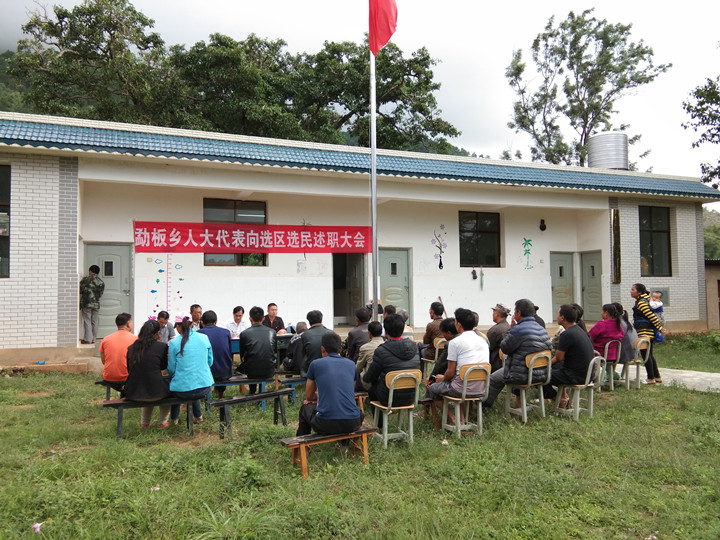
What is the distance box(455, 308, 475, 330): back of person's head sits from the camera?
5400 mm

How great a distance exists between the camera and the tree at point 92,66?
1856cm

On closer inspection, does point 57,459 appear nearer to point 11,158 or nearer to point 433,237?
point 11,158

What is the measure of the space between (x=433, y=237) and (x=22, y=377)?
28.8ft

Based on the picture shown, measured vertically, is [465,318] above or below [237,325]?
above

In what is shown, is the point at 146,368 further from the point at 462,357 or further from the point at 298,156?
the point at 298,156

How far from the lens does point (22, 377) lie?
810 centimetres

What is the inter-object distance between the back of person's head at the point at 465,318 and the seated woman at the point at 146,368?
9.94ft

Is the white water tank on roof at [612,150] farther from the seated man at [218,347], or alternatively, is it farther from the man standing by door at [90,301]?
the man standing by door at [90,301]

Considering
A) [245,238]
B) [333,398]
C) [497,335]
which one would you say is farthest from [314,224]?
[333,398]

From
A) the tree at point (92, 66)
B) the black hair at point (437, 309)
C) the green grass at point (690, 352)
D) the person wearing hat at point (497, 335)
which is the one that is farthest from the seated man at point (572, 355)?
the tree at point (92, 66)

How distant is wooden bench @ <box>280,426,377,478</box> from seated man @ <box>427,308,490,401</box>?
44.5 inches

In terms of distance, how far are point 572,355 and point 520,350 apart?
0.65 m

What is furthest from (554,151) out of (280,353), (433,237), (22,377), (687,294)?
(22,377)

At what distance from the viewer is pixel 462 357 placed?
5.37 meters
